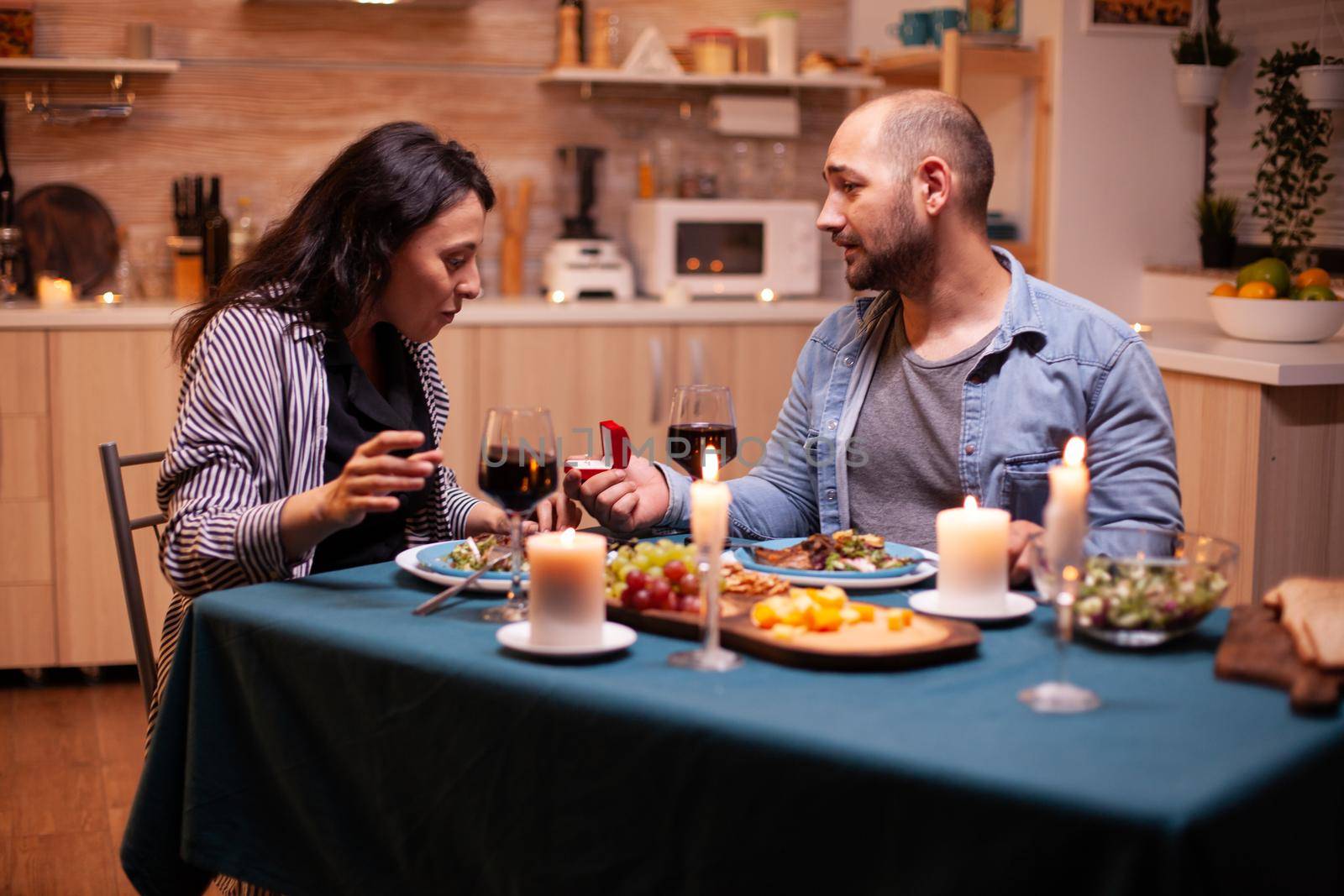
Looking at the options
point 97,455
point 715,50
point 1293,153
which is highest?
point 715,50

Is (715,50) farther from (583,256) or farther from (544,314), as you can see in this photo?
(544,314)

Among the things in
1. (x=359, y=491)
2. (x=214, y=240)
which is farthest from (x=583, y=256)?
(x=359, y=491)

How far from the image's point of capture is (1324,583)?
143cm

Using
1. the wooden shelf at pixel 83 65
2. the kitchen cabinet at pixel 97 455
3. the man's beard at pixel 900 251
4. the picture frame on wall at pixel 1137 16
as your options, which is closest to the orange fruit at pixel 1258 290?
the picture frame on wall at pixel 1137 16

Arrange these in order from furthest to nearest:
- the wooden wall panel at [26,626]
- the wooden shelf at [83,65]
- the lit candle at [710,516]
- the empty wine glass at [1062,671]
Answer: the wooden shelf at [83,65]
the wooden wall panel at [26,626]
the lit candle at [710,516]
the empty wine glass at [1062,671]

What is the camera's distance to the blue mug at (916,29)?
4414 mm

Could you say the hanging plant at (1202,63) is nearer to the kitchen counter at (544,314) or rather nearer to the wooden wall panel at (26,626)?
the kitchen counter at (544,314)

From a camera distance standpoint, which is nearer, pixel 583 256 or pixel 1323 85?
pixel 1323 85

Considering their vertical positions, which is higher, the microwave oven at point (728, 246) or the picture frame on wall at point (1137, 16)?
the picture frame on wall at point (1137, 16)

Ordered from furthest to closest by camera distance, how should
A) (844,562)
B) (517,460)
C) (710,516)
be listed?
(844,562), (517,460), (710,516)

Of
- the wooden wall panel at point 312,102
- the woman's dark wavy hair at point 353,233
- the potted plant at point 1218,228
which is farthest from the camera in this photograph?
the wooden wall panel at point 312,102

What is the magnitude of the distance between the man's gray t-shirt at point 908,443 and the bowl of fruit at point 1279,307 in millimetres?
1482

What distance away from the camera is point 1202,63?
4.07 m

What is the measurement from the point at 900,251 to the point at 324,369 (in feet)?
2.71
